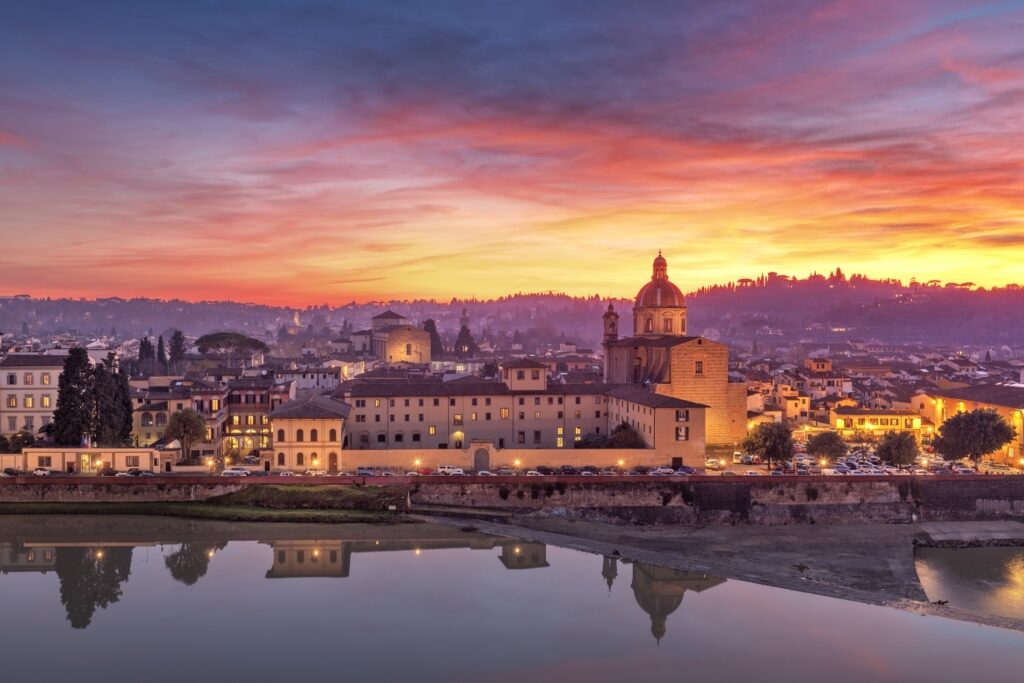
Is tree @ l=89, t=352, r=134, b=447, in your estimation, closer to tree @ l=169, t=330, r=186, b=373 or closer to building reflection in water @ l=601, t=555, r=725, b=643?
building reflection in water @ l=601, t=555, r=725, b=643

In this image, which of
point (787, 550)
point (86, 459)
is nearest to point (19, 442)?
point (86, 459)

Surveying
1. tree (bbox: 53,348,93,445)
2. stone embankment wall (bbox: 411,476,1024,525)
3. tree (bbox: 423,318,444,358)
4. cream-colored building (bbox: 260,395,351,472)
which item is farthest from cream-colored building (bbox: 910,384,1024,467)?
tree (bbox: 423,318,444,358)

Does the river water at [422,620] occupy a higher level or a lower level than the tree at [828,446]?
lower

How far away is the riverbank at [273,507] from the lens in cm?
3225

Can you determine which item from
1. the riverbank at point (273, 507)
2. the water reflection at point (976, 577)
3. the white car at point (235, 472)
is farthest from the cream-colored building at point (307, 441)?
the water reflection at point (976, 577)

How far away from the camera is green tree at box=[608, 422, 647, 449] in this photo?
126 ft

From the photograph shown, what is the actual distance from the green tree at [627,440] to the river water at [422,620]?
990 cm

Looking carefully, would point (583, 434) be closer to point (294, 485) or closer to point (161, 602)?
point (294, 485)

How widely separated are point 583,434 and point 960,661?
24343 mm

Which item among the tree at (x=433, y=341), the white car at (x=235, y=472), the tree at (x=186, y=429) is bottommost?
the white car at (x=235, y=472)

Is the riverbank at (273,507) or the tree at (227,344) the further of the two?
A: the tree at (227,344)

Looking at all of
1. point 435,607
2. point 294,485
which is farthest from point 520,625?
point 294,485

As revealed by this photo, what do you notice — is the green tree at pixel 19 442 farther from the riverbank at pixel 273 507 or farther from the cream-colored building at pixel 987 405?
the cream-colored building at pixel 987 405

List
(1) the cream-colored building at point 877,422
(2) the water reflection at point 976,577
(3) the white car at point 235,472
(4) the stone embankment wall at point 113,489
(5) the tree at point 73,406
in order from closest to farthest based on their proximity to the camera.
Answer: (2) the water reflection at point 976,577 < (4) the stone embankment wall at point 113,489 < (3) the white car at point 235,472 < (5) the tree at point 73,406 < (1) the cream-colored building at point 877,422
